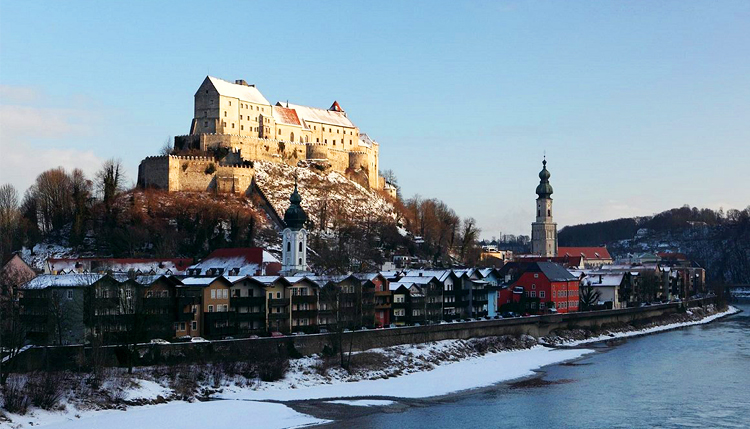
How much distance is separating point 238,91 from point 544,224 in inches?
2355

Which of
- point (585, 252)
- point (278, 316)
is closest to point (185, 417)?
point (278, 316)

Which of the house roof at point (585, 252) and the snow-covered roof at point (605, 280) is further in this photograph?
the house roof at point (585, 252)

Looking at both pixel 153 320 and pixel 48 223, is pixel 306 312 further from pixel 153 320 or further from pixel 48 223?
pixel 48 223

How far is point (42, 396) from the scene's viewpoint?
1676 inches

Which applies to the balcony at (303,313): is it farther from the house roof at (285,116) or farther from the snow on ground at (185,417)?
the house roof at (285,116)

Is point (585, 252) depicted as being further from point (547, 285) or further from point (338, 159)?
point (547, 285)

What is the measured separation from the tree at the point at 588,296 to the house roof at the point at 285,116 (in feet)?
146

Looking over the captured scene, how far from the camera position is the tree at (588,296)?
100506 millimetres

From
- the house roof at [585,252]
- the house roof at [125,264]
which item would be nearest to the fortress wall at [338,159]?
the house roof at [125,264]

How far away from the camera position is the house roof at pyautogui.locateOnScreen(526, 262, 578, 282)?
94188 mm

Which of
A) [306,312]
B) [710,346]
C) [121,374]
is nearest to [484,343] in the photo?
[306,312]

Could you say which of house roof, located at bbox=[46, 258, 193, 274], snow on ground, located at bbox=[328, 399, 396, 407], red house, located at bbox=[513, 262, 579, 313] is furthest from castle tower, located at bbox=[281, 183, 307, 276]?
snow on ground, located at bbox=[328, 399, 396, 407]

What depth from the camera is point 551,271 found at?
96.1 m

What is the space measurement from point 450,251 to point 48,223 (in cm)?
5160
